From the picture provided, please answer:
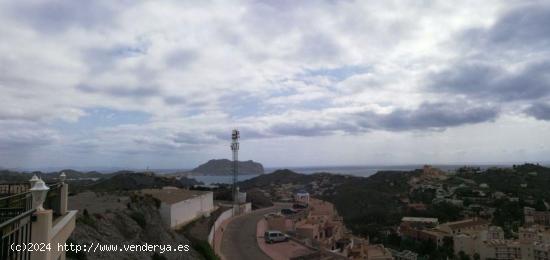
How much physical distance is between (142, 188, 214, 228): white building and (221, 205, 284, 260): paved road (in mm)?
1962

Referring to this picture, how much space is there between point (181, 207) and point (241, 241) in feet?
11.6

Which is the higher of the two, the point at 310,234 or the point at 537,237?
the point at 310,234

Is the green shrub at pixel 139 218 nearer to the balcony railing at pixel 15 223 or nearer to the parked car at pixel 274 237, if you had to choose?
the parked car at pixel 274 237

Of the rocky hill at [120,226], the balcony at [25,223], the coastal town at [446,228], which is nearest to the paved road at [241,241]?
the coastal town at [446,228]

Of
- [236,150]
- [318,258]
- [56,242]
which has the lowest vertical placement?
[318,258]

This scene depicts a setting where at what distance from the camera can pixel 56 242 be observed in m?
5.30

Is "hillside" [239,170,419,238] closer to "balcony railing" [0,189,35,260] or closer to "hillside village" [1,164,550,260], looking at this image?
"hillside village" [1,164,550,260]

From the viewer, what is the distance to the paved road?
1836cm

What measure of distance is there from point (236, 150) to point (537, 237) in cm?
2714

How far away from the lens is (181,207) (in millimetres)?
20953

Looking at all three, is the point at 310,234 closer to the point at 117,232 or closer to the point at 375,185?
the point at 117,232

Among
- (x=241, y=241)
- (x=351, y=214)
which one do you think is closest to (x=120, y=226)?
(x=241, y=241)

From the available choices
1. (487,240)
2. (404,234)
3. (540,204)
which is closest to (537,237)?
(487,240)

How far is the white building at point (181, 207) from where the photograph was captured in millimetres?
19359
